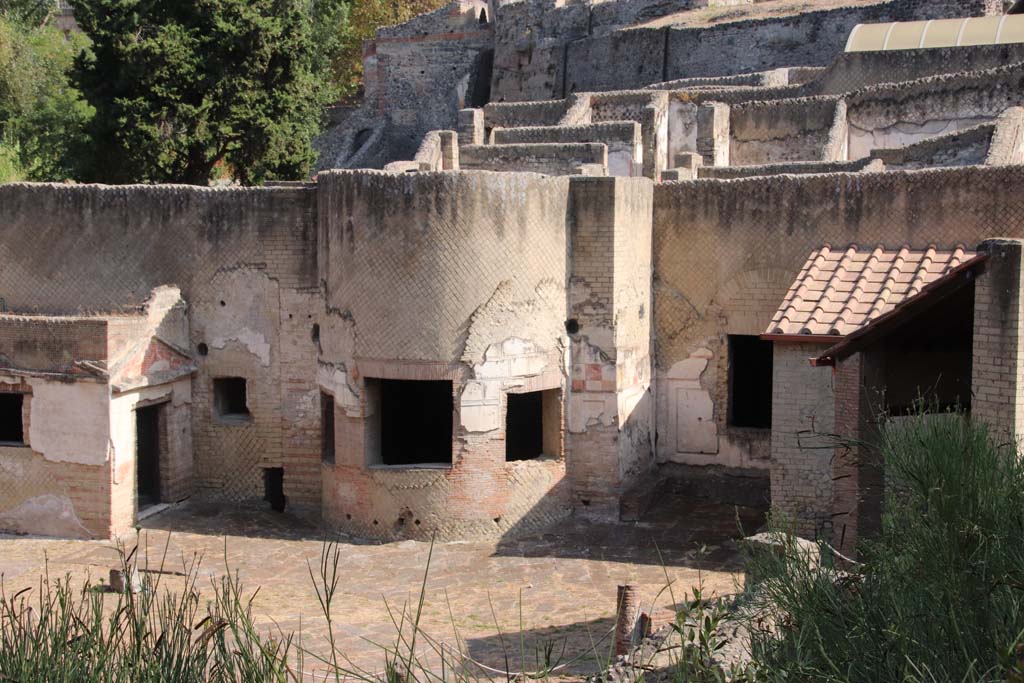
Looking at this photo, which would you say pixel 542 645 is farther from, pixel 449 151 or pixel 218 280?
pixel 449 151

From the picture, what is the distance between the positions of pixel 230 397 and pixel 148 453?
3.86 ft

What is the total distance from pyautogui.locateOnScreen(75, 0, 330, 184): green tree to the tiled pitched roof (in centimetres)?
1327

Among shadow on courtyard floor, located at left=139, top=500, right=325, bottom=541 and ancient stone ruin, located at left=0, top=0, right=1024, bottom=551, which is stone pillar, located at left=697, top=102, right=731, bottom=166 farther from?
shadow on courtyard floor, located at left=139, top=500, right=325, bottom=541

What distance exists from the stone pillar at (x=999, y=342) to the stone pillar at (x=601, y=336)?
17.1ft

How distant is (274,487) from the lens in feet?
47.6

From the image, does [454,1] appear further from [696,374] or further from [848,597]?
[848,597]

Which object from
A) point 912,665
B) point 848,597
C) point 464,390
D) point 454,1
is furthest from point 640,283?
point 454,1

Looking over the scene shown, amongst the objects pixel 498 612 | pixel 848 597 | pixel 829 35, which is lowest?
pixel 498 612

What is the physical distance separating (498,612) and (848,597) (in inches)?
211

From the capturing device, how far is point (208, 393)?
1438 centimetres

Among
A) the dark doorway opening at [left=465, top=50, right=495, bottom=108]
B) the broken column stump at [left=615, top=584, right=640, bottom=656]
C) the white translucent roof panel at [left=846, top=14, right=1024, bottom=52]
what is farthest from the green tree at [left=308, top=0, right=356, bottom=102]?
the broken column stump at [left=615, top=584, right=640, bottom=656]

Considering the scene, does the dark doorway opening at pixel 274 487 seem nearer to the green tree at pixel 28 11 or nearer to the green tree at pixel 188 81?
the green tree at pixel 188 81

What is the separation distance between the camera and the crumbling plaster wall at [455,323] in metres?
12.6

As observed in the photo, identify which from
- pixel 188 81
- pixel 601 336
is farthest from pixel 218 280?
pixel 188 81
